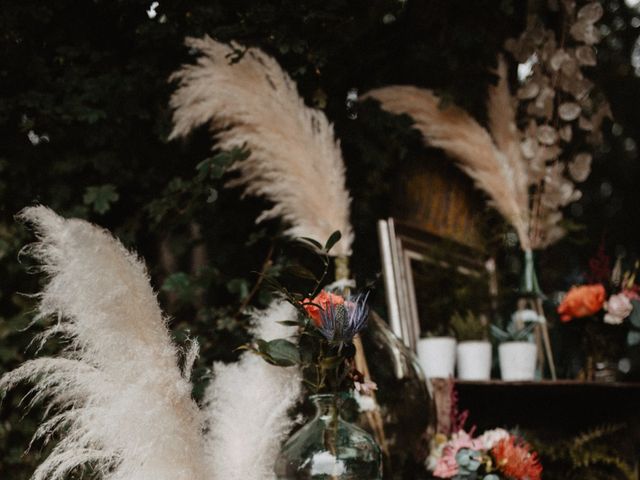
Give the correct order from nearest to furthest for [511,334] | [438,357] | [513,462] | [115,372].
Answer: [115,372], [513,462], [438,357], [511,334]

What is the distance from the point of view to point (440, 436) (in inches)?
64.2

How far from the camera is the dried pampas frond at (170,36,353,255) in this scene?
164 cm

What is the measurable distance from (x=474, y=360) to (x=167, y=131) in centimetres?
87

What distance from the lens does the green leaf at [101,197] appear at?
5.66 ft

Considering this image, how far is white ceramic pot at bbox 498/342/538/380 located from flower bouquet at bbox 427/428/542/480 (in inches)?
14.1

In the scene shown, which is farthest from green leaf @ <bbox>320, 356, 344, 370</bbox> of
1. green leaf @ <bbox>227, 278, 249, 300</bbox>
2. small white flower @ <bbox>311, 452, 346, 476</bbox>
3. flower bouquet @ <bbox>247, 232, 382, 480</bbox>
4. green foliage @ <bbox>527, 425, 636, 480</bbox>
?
green foliage @ <bbox>527, 425, 636, 480</bbox>

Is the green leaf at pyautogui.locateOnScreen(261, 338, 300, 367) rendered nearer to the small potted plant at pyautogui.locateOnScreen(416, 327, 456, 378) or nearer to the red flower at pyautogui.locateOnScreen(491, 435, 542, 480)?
the red flower at pyautogui.locateOnScreen(491, 435, 542, 480)

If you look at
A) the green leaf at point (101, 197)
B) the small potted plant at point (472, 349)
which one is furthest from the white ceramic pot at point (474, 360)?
the green leaf at point (101, 197)

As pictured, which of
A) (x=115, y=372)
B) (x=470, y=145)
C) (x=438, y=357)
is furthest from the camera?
(x=470, y=145)

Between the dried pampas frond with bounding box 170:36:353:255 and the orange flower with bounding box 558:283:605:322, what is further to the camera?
the orange flower with bounding box 558:283:605:322

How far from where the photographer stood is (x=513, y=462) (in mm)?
1438

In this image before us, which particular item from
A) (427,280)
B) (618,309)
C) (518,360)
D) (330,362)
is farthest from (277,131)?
(618,309)

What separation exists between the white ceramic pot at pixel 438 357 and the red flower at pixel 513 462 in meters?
0.34

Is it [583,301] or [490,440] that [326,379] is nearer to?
[490,440]
